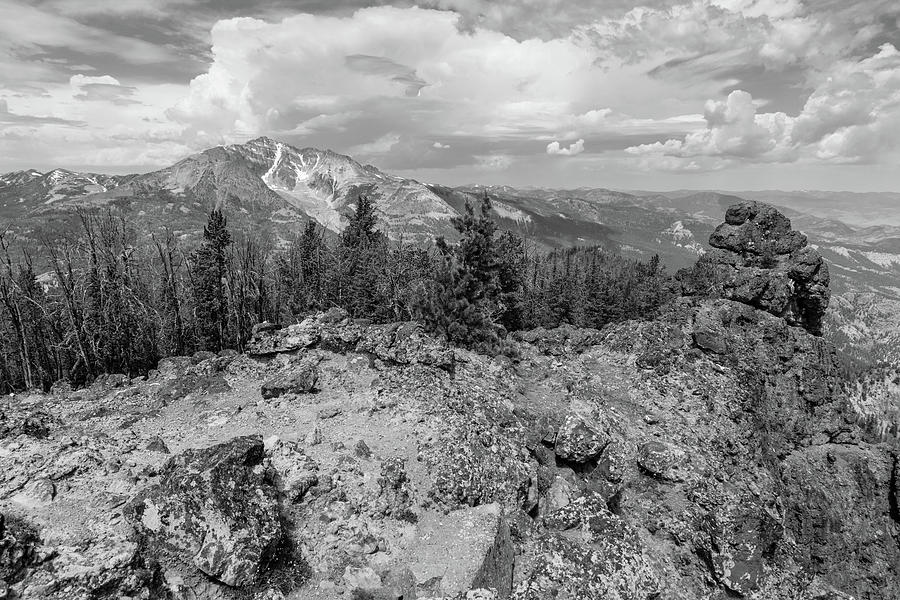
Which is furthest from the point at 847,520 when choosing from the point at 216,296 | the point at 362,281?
the point at 216,296

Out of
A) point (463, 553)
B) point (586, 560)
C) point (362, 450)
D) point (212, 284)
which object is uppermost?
point (212, 284)

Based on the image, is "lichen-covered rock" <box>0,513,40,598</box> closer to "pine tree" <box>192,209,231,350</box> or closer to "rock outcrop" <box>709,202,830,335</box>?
"rock outcrop" <box>709,202,830,335</box>

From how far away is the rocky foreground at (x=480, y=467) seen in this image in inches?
512

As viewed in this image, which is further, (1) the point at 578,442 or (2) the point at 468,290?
A: (2) the point at 468,290

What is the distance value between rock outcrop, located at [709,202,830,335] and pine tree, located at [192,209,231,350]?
43.8m

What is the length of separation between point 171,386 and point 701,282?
3384cm

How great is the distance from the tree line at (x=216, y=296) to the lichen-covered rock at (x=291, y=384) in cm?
981

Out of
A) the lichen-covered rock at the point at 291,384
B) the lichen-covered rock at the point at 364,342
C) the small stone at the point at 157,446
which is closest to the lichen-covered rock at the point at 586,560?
the lichen-covered rock at the point at 364,342

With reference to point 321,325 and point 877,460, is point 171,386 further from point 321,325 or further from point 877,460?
point 877,460

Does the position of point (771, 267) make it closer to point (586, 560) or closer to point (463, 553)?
point (586, 560)

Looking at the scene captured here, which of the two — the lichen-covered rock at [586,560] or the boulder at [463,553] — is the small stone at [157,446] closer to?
the boulder at [463,553]

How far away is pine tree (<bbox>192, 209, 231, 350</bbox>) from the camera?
155 feet

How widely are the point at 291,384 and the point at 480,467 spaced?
34.7ft

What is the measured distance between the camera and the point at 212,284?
50.0 m
